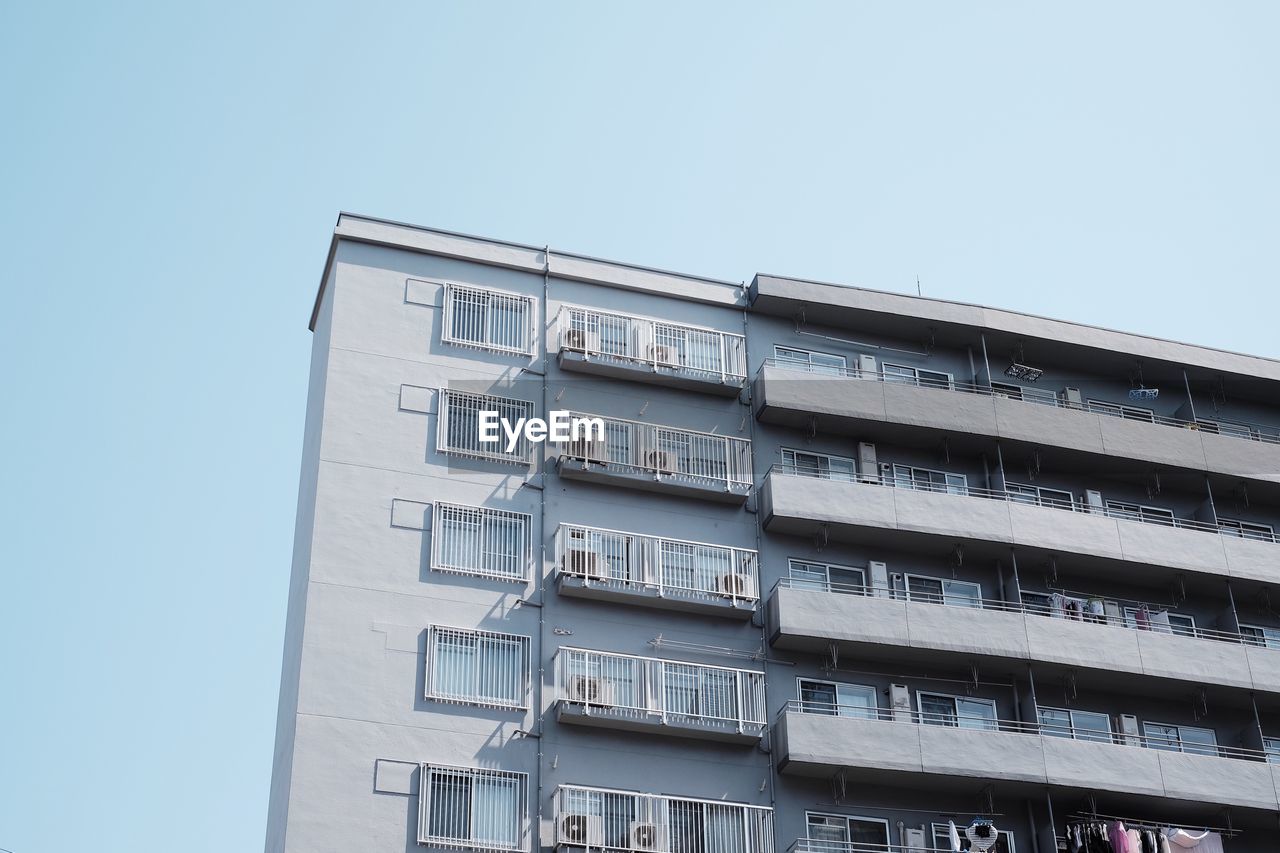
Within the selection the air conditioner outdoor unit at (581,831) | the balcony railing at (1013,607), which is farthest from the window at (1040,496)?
the air conditioner outdoor unit at (581,831)

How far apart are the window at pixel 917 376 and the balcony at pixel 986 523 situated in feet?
11.5

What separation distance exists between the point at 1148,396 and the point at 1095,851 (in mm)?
15984

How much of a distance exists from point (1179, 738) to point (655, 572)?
16.4 metres

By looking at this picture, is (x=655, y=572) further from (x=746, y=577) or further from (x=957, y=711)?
(x=957, y=711)

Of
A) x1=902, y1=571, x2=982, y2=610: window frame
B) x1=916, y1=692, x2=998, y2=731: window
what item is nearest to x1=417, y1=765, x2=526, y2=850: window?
x1=916, y1=692, x2=998, y2=731: window

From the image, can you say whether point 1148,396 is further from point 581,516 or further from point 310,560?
point 310,560

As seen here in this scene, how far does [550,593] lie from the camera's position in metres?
42.4

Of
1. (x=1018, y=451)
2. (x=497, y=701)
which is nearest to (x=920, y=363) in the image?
(x=1018, y=451)

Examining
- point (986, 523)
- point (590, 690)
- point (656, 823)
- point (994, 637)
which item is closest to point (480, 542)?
point (590, 690)

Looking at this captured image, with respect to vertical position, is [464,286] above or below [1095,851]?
above

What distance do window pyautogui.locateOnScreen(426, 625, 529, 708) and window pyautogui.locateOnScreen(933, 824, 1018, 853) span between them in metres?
11.6

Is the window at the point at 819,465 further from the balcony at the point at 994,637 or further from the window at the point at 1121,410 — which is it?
the window at the point at 1121,410

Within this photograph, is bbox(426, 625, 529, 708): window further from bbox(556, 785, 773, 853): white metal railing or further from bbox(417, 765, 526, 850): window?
bbox(556, 785, 773, 853): white metal railing

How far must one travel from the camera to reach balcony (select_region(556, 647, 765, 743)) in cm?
4072
